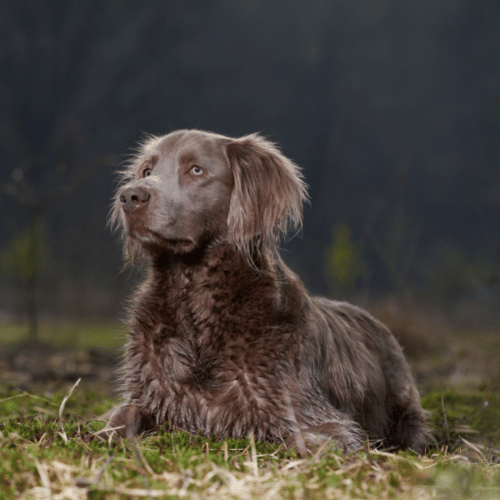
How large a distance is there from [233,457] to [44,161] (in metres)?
14.5

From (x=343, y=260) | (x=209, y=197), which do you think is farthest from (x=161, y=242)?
(x=343, y=260)

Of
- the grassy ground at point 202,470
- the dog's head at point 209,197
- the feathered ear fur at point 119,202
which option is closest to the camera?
the grassy ground at point 202,470

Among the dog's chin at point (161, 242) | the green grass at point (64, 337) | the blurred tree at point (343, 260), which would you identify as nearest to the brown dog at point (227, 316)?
the dog's chin at point (161, 242)

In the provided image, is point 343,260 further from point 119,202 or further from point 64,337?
point 119,202

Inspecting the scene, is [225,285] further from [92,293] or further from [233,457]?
[92,293]

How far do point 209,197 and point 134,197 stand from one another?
1.43 ft

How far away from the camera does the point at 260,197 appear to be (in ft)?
10.6

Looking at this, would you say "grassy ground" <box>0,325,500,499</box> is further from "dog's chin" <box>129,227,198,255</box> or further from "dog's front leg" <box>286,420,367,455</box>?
"dog's chin" <box>129,227,198,255</box>

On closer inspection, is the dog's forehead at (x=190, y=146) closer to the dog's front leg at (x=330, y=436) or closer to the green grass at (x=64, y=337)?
the dog's front leg at (x=330, y=436)

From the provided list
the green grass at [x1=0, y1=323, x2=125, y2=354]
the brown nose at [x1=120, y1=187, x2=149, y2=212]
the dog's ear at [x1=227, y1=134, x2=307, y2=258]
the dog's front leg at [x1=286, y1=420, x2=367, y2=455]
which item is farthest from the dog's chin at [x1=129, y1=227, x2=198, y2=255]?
the green grass at [x1=0, y1=323, x2=125, y2=354]

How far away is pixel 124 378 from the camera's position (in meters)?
3.15

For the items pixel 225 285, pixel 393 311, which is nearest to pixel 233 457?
pixel 225 285

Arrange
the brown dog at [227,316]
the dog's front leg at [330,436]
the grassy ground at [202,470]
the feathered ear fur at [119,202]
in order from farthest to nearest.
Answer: the feathered ear fur at [119,202], the brown dog at [227,316], the dog's front leg at [330,436], the grassy ground at [202,470]

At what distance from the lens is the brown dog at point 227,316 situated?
283 cm
